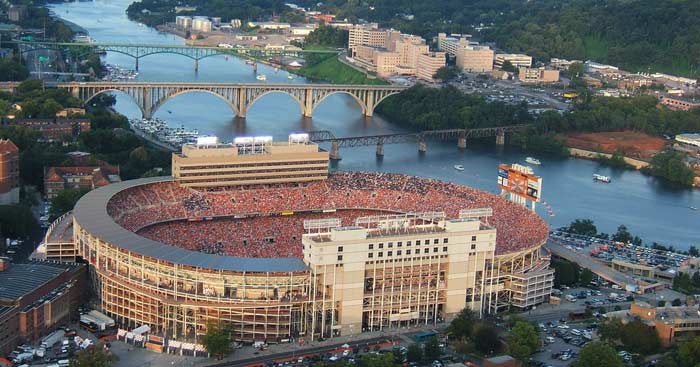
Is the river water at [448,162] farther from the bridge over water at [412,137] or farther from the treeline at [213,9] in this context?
the treeline at [213,9]

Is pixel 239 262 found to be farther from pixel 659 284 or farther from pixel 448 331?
pixel 659 284

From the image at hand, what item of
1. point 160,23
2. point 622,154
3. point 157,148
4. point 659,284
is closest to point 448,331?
point 659,284

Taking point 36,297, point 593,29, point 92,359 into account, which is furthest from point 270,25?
point 92,359

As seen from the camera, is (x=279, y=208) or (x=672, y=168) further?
(x=672, y=168)

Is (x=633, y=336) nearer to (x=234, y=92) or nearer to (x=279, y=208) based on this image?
(x=279, y=208)

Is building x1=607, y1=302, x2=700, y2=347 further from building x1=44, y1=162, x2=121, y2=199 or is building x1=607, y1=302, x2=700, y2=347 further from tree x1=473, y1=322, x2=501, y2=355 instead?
building x1=44, y1=162, x2=121, y2=199
